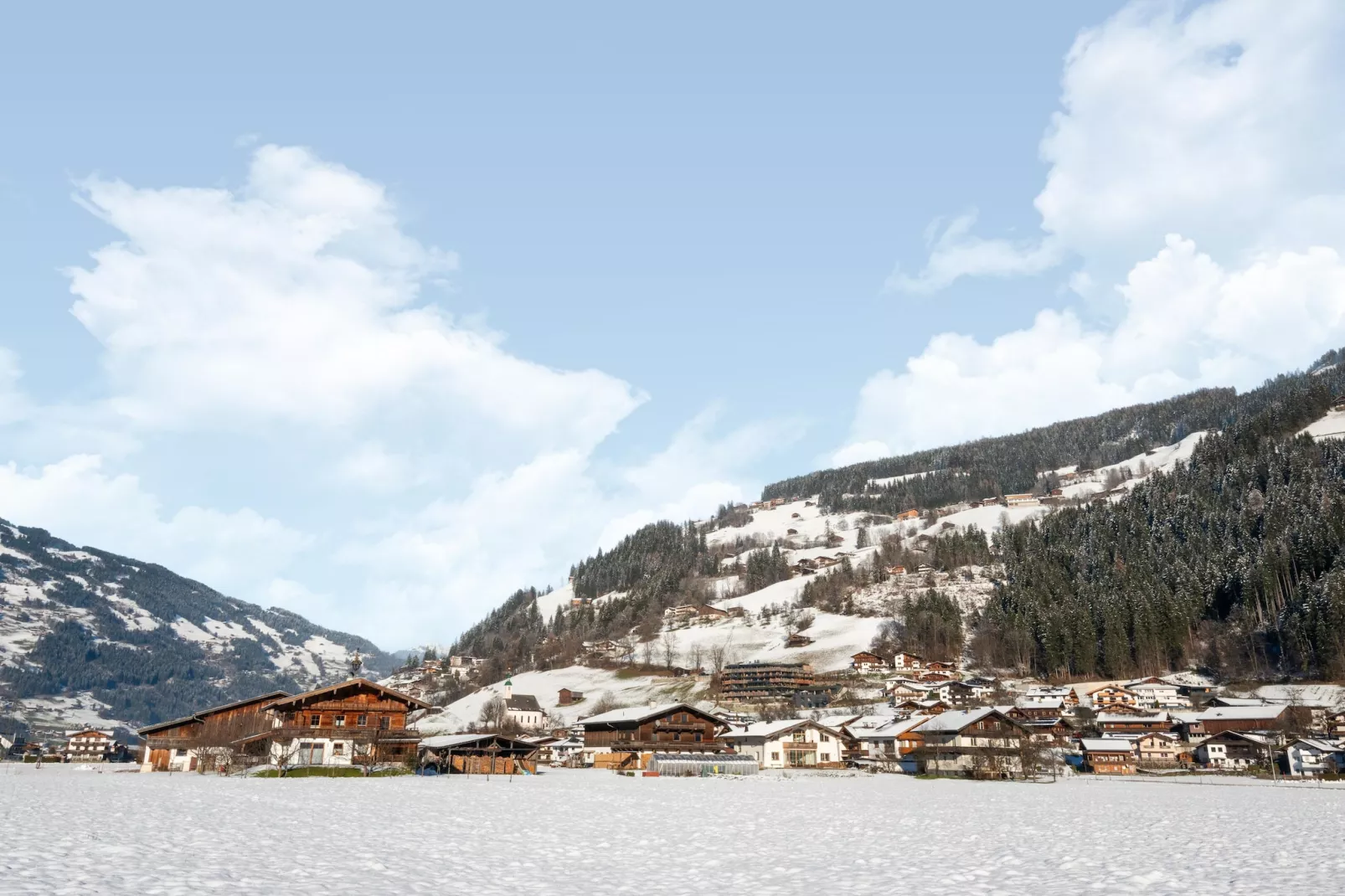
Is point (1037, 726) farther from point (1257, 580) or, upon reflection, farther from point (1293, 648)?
point (1257, 580)

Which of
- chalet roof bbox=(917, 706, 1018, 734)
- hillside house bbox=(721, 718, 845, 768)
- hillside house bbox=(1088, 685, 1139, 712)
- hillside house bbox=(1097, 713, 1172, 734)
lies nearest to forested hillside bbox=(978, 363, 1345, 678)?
hillside house bbox=(1088, 685, 1139, 712)

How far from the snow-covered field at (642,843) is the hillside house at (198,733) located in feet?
96.3

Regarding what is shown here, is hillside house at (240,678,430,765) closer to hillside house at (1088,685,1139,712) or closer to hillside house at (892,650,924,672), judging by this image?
hillside house at (1088,685,1139,712)

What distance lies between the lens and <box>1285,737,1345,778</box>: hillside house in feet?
240

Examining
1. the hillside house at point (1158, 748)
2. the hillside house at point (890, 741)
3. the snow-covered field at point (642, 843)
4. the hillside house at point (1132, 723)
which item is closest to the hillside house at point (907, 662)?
the hillside house at point (1132, 723)

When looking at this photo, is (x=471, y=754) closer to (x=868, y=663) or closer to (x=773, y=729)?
(x=773, y=729)

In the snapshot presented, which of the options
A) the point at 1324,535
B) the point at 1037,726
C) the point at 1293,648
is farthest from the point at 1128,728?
the point at 1324,535

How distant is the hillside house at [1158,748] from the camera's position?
98062 mm

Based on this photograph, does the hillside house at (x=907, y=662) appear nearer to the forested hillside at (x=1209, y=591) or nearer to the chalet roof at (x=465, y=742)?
the forested hillside at (x=1209, y=591)

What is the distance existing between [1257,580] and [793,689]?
280 ft

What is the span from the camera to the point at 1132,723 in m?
107

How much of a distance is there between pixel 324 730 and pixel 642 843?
5338 cm

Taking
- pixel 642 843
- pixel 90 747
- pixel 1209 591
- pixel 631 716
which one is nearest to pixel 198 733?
pixel 631 716

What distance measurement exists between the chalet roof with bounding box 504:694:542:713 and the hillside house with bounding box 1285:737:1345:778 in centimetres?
11874
